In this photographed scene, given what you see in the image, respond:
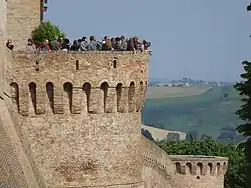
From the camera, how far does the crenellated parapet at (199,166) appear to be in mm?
56781

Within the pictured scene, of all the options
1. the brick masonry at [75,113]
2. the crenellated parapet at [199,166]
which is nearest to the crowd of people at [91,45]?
the brick masonry at [75,113]

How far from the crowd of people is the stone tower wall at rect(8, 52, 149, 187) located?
1.86 feet

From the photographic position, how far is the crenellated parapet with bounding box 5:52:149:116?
120 feet

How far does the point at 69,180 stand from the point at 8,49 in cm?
498

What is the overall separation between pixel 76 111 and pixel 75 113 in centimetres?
8

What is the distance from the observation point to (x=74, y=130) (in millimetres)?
37156

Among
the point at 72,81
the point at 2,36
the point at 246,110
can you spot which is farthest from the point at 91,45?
the point at 246,110

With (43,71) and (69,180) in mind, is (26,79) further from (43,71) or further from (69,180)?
(69,180)

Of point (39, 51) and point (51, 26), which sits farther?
point (51, 26)

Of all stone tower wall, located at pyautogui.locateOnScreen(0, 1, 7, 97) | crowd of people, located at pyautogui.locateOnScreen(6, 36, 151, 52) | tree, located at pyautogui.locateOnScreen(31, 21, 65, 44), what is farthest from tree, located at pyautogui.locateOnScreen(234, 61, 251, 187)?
stone tower wall, located at pyautogui.locateOnScreen(0, 1, 7, 97)

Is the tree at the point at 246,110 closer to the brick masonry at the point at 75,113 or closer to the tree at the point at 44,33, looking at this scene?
the brick masonry at the point at 75,113

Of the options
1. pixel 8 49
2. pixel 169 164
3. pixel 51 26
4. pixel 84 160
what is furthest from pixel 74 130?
pixel 169 164

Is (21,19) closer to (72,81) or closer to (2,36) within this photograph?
(72,81)

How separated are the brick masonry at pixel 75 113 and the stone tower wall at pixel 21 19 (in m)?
2.44
